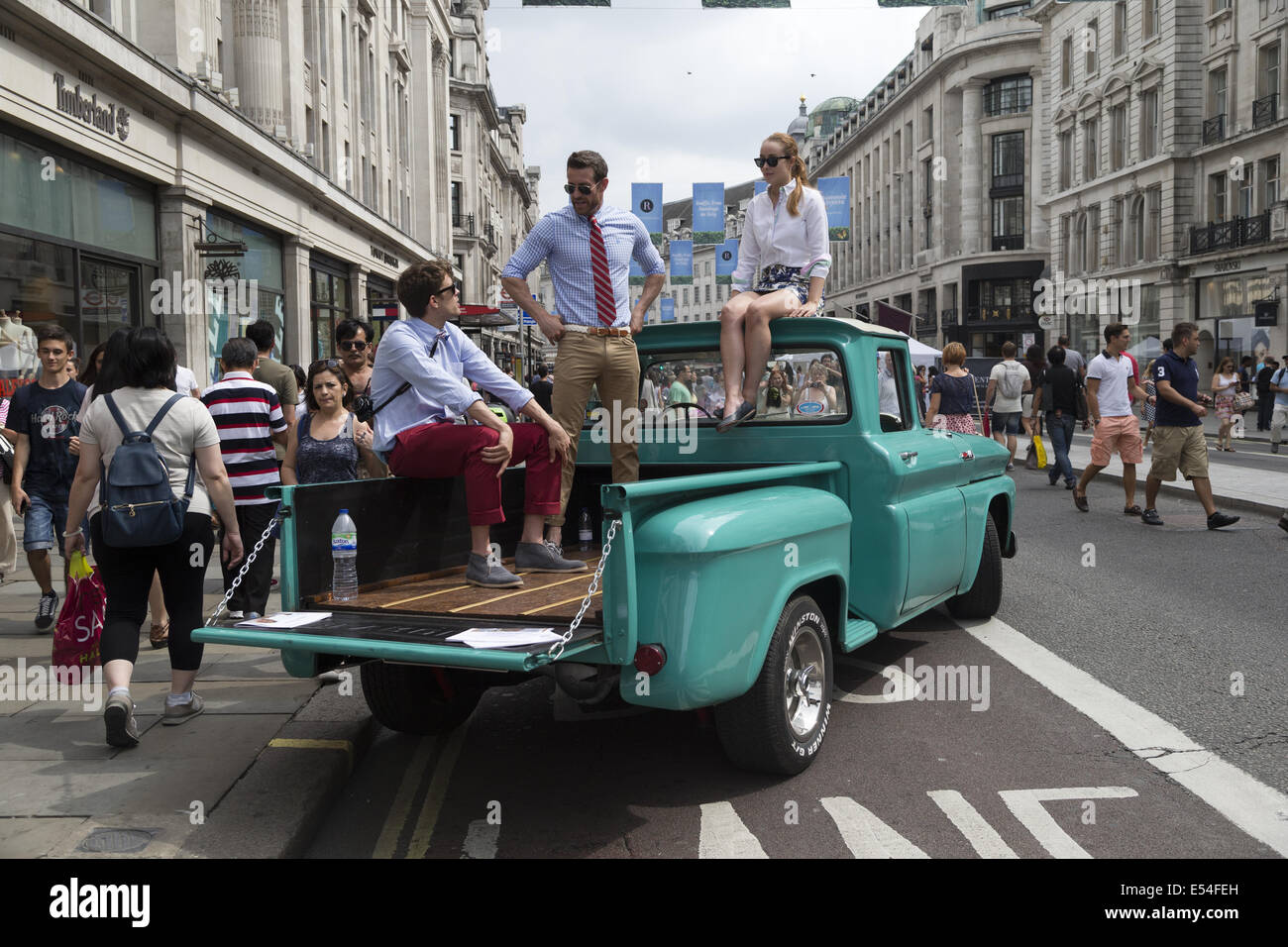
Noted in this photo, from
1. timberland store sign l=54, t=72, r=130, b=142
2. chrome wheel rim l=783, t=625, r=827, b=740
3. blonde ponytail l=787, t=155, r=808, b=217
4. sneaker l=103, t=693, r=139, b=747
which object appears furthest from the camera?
timberland store sign l=54, t=72, r=130, b=142

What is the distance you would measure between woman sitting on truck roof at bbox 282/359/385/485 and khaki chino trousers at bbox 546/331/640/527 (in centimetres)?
164

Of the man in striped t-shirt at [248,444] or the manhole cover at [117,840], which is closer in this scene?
the manhole cover at [117,840]

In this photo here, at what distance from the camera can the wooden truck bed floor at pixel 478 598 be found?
4148 millimetres

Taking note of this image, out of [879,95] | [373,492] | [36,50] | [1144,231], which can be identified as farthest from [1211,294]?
[879,95]

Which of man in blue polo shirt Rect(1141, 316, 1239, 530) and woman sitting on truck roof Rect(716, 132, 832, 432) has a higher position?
woman sitting on truck roof Rect(716, 132, 832, 432)

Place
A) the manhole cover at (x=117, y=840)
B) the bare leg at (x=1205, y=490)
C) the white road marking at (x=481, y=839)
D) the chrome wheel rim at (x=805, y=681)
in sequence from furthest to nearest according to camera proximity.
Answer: the bare leg at (x=1205, y=490)
the chrome wheel rim at (x=805, y=681)
the white road marking at (x=481, y=839)
the manhole cover at (x=117, y=840)

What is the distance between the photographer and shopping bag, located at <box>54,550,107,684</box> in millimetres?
5551

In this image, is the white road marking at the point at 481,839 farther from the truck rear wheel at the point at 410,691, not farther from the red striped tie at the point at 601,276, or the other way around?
the red striped tie at the point at 601,276

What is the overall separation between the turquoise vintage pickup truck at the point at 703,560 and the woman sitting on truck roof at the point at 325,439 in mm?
1623

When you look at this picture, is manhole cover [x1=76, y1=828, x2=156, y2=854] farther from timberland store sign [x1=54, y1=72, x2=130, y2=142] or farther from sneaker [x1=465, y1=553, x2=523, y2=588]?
timberland store sign [x1=54, y1=72, x2=130, y2=142]

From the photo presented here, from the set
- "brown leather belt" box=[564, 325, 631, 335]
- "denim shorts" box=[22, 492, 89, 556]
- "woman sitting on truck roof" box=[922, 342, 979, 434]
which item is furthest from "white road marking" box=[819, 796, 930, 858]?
"woman sitting on truck roof" box=[922, 342, 979, 434]

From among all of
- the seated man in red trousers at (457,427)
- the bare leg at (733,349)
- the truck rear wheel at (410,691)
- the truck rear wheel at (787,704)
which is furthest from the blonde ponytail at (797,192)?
the truck rear wheel at (410,691)

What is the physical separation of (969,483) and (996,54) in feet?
203

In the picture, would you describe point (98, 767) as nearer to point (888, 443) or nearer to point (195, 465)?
point (195, 465)
